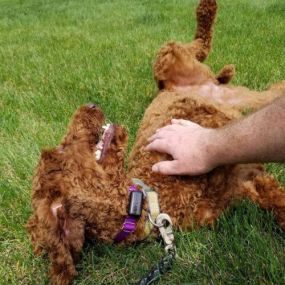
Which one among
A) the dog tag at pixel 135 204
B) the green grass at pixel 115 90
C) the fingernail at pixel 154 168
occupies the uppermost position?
the fingernail at pixel 154 168

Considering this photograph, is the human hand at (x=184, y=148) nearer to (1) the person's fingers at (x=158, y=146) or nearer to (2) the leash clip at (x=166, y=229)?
(1) the person's fingers at (x=158, y=146)

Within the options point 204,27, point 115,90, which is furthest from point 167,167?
point 204,27

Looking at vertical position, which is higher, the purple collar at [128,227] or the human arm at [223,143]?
the human arm at [223,143]

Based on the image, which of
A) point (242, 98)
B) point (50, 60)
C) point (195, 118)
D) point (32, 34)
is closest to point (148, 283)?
point (195, 118)

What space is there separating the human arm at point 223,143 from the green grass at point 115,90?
37 centimetres

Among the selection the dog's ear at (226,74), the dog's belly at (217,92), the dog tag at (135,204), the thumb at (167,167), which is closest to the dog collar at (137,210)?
the dog tag at (135,204)

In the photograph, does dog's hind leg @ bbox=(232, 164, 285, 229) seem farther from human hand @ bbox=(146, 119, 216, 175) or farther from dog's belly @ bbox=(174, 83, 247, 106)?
dog's belly @ bbox=(174, 83, 247, 106)

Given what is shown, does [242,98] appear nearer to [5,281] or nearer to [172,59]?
[172,59]

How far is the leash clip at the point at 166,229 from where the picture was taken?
101 inches

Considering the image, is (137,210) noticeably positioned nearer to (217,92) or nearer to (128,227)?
(128,227)

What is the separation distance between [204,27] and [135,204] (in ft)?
9.07

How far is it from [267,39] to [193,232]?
448cm

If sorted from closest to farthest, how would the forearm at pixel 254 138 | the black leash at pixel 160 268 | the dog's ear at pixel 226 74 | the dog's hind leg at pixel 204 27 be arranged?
the forearm at pixel 254 138
the black leash at pixel 160 268
the dog's ear at pixel 226 74
the dog's hind leg at pixel 204 27

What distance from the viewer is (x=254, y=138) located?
221 cm
